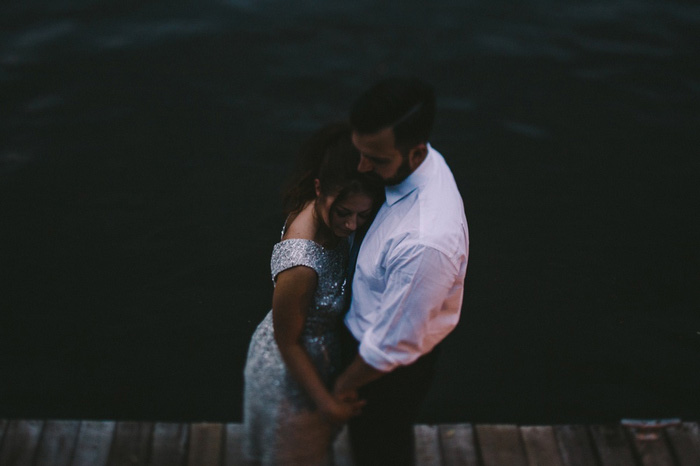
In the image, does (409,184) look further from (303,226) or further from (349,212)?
(303,226)

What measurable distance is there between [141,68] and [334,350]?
4.70 m

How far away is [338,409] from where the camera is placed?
193 centimetres

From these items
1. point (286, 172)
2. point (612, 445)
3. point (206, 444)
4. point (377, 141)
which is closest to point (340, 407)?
point (377, 141)

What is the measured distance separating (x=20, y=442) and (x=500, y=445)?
216cm

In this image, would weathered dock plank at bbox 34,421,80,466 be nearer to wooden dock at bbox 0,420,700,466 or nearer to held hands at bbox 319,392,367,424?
wooden dock at bbox 0,420,700,466

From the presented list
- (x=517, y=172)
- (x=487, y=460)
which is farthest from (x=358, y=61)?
(x=487, y=460)

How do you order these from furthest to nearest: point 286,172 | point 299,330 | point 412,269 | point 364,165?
1. point 286,172
2. point 299,330
3. point 364,165
4. point 412,269

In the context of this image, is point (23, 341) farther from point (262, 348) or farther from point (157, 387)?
point (262, 348)

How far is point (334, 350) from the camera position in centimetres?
219

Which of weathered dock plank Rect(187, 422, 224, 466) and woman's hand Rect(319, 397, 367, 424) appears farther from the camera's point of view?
weathered dock plank Rect(187, 422, 224, 466)

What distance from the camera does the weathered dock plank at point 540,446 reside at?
2736mm

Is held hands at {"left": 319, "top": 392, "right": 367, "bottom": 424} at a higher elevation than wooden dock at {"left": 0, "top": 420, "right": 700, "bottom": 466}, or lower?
higher

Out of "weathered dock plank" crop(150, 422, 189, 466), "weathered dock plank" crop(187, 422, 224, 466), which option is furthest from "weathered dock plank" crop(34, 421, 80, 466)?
"weathered dock plank" crop(187, 422, 224, 466)

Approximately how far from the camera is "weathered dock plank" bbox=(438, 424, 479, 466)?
2.74m
